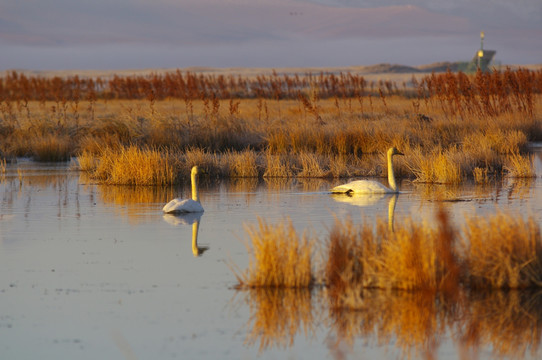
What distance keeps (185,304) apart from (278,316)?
0.91m

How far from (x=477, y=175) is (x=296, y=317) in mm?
10940

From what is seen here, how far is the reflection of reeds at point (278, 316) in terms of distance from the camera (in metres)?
6.36

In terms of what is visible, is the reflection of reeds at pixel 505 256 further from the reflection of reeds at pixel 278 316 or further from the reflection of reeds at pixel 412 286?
the reflection of reeds at pixel 278 316

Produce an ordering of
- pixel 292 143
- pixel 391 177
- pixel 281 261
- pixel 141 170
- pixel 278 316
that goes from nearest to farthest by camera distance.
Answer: pixel 278 316
pixel 281 261
pixel 391 177
pixel 141 170
pixel 292 143

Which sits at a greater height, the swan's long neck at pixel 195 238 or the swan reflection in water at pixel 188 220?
the swan's long neck at pixel 195 238

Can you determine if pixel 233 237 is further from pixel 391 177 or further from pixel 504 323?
pixel 391 177

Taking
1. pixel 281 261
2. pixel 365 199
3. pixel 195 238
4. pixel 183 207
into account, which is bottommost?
pixel 365 199

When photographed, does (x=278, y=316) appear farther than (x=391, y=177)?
No

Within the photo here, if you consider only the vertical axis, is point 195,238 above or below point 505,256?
below

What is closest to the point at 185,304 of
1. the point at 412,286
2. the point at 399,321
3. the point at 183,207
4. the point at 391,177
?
the point at 399,321

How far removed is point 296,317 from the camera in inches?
267

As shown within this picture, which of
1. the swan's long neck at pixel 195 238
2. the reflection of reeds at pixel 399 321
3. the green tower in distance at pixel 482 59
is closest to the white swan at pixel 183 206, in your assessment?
the swan's long neck at pixel 195 238

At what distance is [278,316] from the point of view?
683 cm

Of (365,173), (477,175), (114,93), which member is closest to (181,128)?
(365,173)
